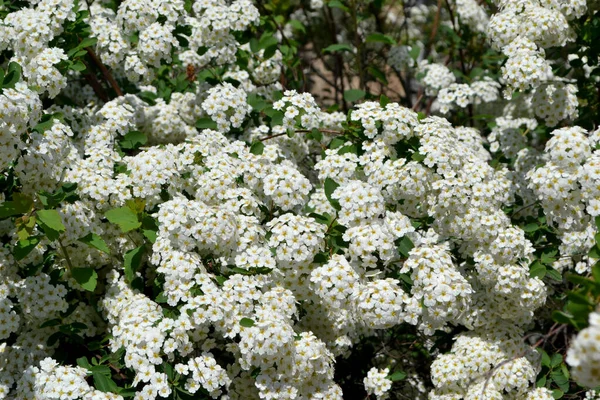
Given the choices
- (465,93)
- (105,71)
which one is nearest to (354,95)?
(465,93)

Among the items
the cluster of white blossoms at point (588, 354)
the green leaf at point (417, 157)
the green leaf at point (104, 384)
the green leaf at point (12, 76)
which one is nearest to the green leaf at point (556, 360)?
the green leaf at point (417, 157)

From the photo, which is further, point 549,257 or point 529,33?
point 529,33

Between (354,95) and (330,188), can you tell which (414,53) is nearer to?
(354,95)

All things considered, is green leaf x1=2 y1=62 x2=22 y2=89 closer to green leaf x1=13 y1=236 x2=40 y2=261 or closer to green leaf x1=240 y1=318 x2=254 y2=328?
green leaf x1=13 y1=236 x2=40 y2=261

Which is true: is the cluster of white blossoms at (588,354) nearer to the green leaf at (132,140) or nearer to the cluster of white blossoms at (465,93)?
the green leaf at (132,140)

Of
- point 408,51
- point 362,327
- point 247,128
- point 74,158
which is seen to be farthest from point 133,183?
point 408,51

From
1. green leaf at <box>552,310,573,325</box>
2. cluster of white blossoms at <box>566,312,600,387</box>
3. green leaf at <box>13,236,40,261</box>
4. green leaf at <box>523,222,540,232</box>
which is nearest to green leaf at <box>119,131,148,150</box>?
green leaf at <box>13,236,40,261</box>
